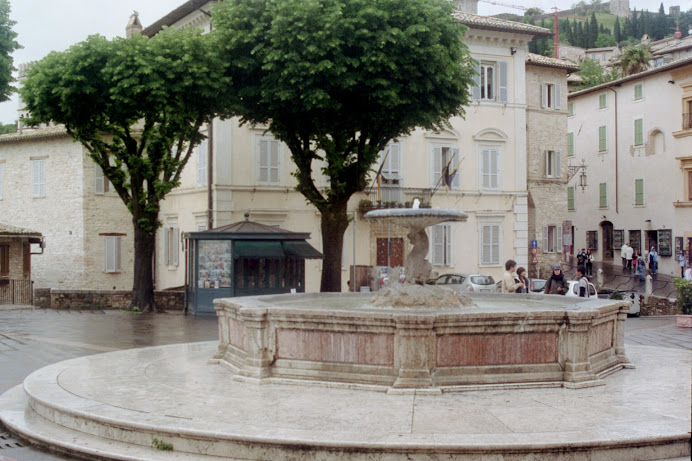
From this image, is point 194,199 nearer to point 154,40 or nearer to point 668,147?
point 154,40

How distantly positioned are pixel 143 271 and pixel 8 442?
61.3 feet

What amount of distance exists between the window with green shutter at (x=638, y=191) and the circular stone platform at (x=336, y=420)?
38.6 meters

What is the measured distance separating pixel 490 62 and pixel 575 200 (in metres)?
20.6

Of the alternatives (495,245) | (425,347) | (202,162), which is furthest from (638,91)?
(425,347)

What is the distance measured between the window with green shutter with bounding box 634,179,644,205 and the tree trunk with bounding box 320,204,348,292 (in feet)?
87.3

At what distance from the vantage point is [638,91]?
48719 millimetres

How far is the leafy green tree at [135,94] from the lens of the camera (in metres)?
24.7

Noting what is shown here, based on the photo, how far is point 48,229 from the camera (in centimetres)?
3828

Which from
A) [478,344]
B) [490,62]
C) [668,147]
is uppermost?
[490,62]

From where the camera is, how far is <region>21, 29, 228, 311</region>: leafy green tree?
24.7 m

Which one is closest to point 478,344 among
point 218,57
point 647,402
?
point 647,402

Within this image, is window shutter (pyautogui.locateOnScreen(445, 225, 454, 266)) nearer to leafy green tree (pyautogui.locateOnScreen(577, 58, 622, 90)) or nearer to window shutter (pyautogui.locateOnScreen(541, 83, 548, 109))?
window shutter (pyautogui.locateOnScreen(541, 83, 548, 109))

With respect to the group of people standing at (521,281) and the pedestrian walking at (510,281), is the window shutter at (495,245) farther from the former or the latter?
the pedestrian walking at (510,281)

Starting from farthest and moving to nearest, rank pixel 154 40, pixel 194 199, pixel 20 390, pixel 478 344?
pixel 194 199 → pixel 154 40 → pixel 20 390 → pixel 478 344
